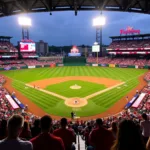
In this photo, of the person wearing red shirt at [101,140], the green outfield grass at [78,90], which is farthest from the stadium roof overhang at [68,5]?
the green outfield grass at [78,90]

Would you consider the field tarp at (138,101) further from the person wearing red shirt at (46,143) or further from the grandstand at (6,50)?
the grandstand at (6,50)

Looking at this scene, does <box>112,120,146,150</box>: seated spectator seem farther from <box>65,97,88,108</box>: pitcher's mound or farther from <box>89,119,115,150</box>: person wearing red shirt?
<box>65,97,88,108</box>: pitcher's mound

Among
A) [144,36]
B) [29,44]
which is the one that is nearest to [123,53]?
[144,36]

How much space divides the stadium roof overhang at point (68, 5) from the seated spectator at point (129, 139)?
653cm

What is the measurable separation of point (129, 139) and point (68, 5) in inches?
301

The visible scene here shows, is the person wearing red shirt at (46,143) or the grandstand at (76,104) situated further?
the person wearing red shirt at (46,143)

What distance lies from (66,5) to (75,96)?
2263 cm

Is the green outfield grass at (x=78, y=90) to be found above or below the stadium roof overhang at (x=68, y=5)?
below

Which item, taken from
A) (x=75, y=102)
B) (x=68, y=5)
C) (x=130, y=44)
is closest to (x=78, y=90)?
(x=75, y=102)

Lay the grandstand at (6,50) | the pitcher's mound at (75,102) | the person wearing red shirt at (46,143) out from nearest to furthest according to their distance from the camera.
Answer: the person wearing red shirt at (46,143) < the pitcher's mound at (75,102) < the grandstand at (6,50)

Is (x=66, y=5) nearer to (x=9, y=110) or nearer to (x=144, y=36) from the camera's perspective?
(x=9, y=110)

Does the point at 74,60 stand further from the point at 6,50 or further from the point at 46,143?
the point at 46,143

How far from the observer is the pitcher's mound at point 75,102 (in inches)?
1027

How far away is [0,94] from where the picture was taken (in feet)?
96.9
